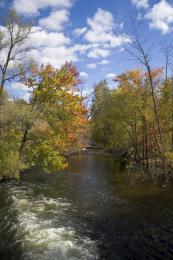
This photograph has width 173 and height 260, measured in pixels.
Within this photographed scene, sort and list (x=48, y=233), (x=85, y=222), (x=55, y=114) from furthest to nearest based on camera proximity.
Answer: (x=55, y=114) < (x=85, y=222) < (x=48, y=233)

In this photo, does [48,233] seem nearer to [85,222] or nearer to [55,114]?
[85,222]

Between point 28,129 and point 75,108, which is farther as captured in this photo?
point 75,108

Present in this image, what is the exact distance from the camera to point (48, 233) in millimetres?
9898

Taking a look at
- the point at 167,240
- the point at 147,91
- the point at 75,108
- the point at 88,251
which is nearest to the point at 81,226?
the point at 88,251

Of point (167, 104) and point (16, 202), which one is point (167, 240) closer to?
point (16, 202)

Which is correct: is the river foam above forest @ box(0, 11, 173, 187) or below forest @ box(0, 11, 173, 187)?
below

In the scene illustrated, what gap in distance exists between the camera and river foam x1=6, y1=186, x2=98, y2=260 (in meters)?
8.27

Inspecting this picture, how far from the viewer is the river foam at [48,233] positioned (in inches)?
326

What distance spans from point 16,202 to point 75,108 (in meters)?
9.50

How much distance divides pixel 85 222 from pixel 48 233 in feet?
6.51

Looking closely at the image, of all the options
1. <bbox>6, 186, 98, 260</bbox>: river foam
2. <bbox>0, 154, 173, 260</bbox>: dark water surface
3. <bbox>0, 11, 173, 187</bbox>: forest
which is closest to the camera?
<bbox>6, 186, 98, 260</bbox>: river foam

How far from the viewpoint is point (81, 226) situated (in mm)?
10758

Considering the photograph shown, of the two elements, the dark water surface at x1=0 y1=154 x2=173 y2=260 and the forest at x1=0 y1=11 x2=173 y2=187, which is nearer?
the dark water surface at x1=0 y1=154 x2=173 y2=260

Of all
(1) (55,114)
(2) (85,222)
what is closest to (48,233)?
(2) (85,222)
